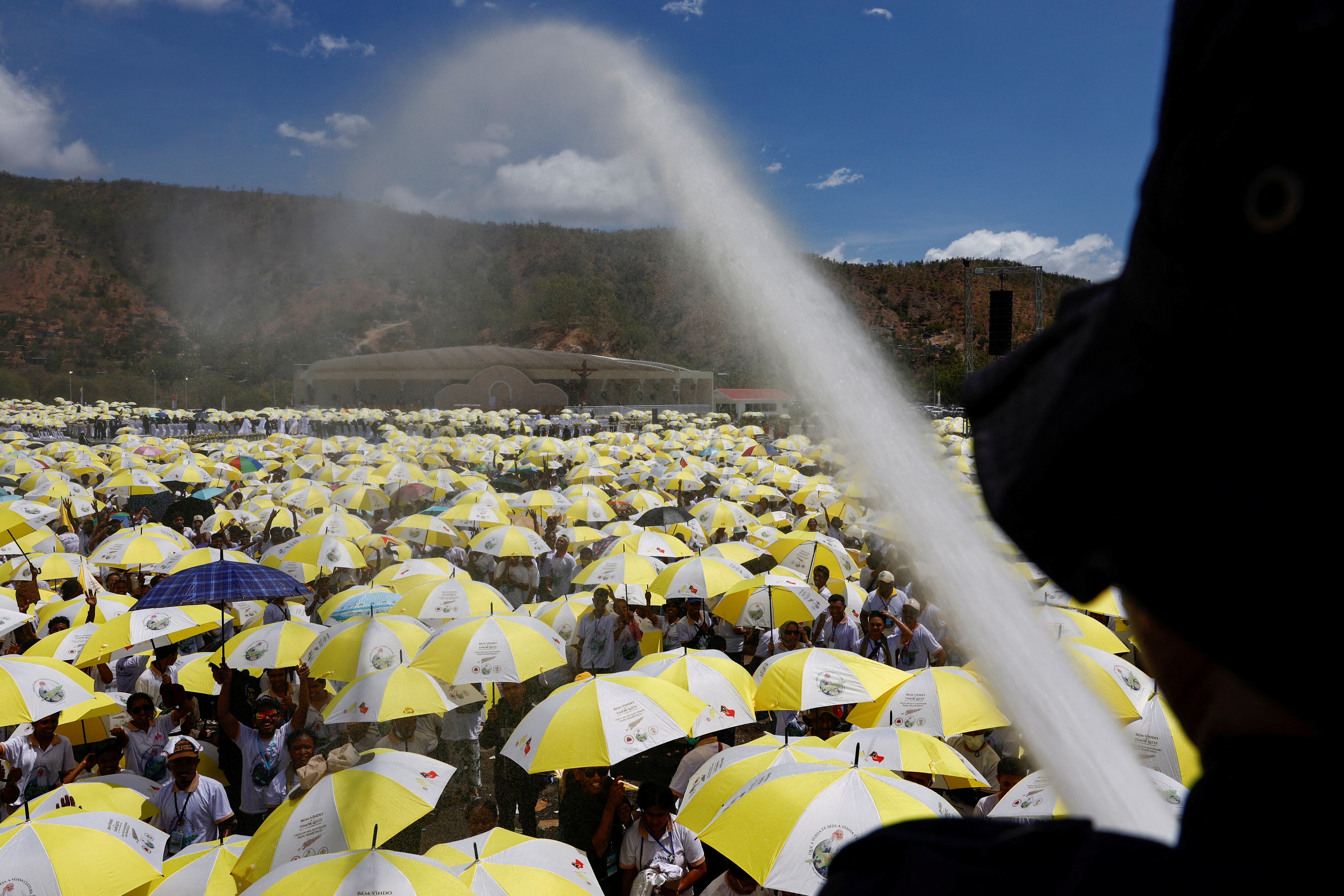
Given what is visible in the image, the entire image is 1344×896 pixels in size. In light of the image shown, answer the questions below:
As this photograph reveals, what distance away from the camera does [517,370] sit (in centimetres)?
7306

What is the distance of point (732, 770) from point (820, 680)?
184cm

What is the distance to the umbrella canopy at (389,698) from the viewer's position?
21.1 ft

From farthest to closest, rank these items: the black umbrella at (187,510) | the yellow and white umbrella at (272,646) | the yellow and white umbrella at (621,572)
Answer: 1. the black umbrella at (187,510)
2. the yellow and white umbrella at (621,572)
3. the yellow and white umbrella at (272,646)

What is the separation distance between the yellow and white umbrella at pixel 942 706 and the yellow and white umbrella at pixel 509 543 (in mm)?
6309

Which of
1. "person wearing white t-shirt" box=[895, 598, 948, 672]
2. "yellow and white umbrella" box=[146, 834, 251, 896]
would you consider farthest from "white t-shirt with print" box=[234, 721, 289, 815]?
"person wearing white t-shirt" box=[895, 598, 948, 672]

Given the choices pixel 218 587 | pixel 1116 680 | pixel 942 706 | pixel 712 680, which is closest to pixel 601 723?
pixel 712 680

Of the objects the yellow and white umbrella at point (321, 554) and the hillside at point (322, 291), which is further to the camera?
the hillside at point (322, 291)

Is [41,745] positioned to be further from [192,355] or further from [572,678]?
[192,355]

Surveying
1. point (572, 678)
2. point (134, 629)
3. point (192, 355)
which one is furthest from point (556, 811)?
point (192, 355)

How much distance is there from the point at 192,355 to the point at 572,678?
393 ft

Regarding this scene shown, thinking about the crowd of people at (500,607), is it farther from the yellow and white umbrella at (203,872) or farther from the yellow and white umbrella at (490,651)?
the yellow and white umbrella at (203,872)

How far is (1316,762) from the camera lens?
1.97 ft

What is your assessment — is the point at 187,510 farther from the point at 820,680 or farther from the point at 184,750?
the point at 820,680

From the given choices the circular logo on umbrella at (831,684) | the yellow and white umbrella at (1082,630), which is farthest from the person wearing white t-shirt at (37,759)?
the yellow and white umbrella at (1082,630)
